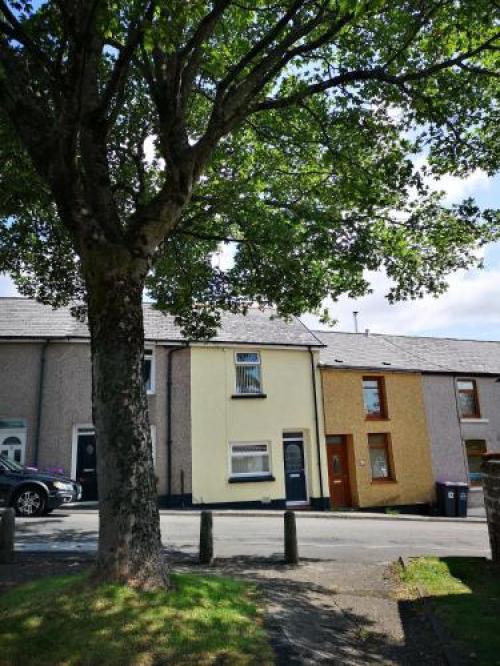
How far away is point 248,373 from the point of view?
72.0 ft

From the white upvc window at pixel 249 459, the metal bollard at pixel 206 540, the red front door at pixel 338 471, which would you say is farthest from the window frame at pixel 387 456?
the metal bollard at pixel 206 540

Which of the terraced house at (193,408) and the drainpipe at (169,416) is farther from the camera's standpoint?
the drainpipe at (169,416)

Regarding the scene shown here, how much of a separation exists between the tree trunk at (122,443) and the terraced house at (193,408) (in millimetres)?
14537

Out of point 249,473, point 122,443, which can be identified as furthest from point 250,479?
point 122,443

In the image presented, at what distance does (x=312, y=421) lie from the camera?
872 inches

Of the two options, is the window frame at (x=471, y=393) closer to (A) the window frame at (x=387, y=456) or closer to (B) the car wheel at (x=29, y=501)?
(A) the window frame at (x=387, y=456)

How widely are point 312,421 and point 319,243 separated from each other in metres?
12.5

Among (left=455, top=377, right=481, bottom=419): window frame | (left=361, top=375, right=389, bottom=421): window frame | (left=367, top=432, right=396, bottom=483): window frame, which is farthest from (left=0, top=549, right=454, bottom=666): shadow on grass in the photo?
(left=455, top=377, right=481, bottom=419): window frame

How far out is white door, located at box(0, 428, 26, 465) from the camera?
18844 millimetres

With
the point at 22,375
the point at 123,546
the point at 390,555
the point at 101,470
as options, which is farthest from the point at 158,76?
the point at 22,375

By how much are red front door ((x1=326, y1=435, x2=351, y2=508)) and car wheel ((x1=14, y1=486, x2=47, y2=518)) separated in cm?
1200

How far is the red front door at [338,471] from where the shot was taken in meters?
22.5

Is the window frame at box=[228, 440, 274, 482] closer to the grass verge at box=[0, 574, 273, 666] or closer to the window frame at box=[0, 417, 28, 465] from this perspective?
the window frame at box=[0, 417, 28, 465]

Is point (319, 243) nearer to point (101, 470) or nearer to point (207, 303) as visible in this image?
point (207, 303)
